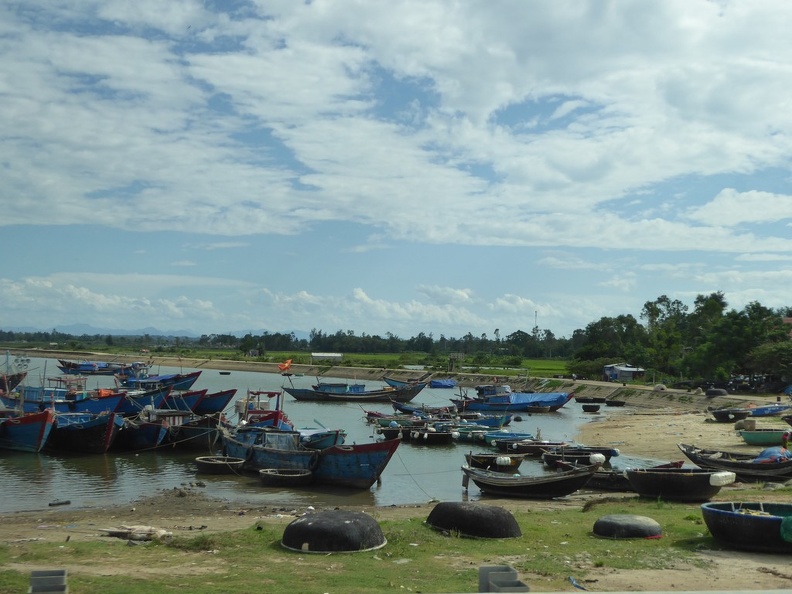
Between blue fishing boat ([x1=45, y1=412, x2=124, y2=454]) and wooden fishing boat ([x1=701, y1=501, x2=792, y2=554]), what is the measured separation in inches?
997

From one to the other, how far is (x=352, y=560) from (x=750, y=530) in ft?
19.4

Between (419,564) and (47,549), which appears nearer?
(419,564)

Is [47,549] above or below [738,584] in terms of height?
below

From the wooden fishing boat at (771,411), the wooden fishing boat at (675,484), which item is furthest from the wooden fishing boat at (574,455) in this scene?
the wooden fishing boat at (771,411)

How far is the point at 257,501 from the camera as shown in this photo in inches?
850

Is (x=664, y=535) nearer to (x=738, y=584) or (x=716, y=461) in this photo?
(x=738, y=584)

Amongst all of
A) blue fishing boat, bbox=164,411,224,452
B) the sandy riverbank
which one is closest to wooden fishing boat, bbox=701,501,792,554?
the sandy riverbank

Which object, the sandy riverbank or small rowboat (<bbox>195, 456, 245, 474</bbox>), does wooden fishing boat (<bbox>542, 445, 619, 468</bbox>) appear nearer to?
the sandy riverbank

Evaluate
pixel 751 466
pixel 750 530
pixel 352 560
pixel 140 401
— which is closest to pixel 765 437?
pixel 751 466

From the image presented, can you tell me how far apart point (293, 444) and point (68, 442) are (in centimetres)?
1143

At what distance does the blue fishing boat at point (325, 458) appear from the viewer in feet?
77.3

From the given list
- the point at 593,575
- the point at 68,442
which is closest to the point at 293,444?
the point at 68,442

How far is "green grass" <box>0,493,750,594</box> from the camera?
32.5 ft

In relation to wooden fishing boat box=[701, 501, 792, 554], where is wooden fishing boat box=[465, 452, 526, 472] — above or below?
below
